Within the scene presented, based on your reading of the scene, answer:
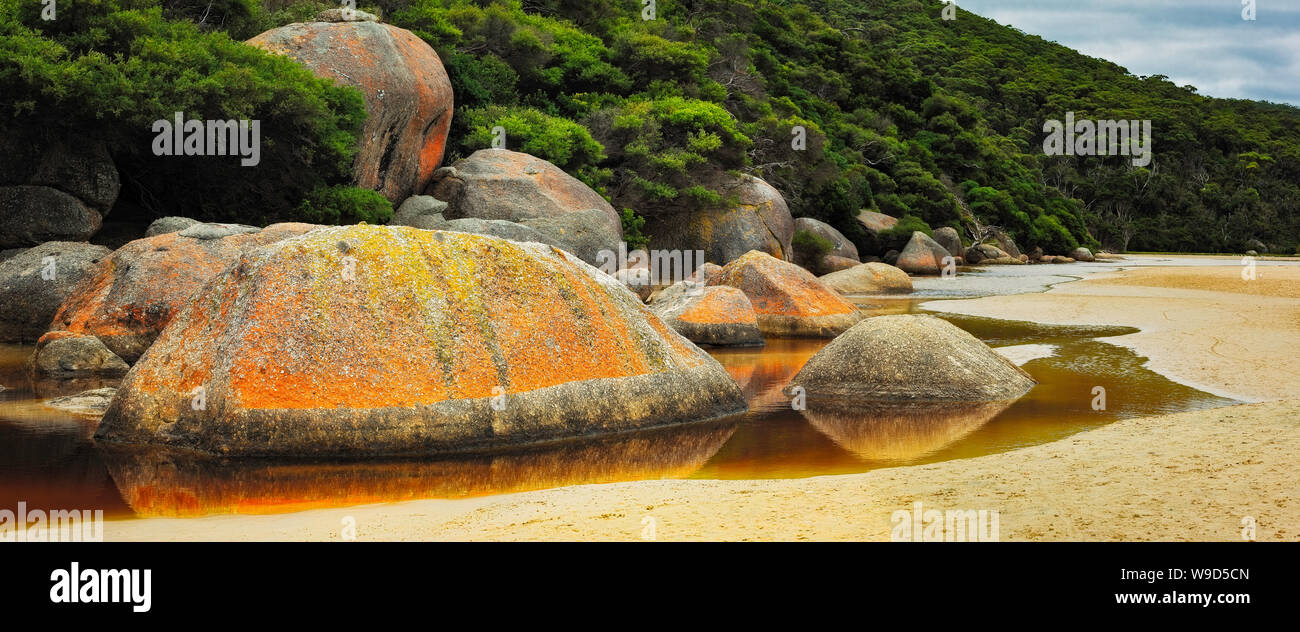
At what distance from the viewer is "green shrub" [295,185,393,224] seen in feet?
72.1

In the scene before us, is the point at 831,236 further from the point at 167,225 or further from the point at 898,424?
the point at 898,424

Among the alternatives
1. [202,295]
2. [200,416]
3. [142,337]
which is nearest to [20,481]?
[200,416]

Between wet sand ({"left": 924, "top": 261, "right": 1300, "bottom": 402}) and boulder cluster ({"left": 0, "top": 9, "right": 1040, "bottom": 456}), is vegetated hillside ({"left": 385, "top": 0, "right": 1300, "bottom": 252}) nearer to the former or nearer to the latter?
boulder cluster ({"left": 0, "top": 9, "right": 1040, "bottom": 456})

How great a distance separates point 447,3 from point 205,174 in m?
15.1

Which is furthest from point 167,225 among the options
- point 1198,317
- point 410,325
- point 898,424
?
point 1198,317

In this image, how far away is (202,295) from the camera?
32.4ft

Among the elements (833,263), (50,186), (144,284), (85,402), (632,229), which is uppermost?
(50,186)

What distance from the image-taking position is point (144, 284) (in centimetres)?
1434

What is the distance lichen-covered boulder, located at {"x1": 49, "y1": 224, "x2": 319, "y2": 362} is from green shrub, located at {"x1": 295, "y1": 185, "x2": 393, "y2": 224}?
656cm

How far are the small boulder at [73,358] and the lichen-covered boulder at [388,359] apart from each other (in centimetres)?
467

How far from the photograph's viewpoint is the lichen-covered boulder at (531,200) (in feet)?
77.3

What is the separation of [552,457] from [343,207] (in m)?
14.9
